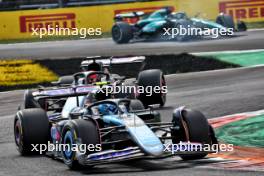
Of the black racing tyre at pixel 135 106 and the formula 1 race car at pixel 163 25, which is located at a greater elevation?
the black racing tyre at pixel 135 106

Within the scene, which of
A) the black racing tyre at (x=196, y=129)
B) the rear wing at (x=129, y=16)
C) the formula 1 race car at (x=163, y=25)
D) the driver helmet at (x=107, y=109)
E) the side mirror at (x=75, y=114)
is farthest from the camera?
the rear wing at (x=129, y=16)

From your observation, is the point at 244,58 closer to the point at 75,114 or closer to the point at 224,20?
the point at 224,20

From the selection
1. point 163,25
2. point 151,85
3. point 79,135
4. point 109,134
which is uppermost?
point 79,135

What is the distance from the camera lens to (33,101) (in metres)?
13.9

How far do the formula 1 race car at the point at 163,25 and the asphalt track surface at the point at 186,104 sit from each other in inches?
311

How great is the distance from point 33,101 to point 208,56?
1041 cm

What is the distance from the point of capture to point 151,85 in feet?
51.7

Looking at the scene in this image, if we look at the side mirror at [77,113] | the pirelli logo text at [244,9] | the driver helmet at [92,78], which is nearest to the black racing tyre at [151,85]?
the driver helmet at [92,78]

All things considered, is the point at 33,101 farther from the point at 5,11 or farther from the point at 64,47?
the point at 5,11

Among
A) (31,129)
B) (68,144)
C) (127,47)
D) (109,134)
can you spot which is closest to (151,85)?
(31,129)

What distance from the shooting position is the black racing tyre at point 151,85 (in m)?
15.8

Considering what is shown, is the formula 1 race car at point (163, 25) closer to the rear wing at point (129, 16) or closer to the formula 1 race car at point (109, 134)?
the rear wing at point (129, 16)

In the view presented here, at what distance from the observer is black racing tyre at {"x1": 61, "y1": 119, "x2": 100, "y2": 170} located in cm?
1011

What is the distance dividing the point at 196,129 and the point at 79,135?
1483mm
